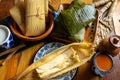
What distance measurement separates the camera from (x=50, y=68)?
2.56ft

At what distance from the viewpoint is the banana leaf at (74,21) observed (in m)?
0.83

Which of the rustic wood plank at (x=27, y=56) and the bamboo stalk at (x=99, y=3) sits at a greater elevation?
the bamboo stalk at (x=99, y=3)

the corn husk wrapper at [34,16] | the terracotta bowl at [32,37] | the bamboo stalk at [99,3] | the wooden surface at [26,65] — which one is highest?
the bamboo stalk at [99,3]

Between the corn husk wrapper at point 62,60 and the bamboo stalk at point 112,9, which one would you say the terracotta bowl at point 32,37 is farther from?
the bamboo stalk at point 112,9

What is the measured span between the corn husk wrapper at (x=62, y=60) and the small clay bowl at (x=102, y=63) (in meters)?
0.04

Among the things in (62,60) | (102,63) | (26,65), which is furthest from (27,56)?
(102,63)

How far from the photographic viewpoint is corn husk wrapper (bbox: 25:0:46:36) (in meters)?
0.82

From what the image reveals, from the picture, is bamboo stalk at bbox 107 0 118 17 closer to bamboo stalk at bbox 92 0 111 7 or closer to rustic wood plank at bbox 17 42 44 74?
bamboo stalk at bbox 92 0 111 7

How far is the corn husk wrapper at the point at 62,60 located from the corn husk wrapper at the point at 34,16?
0.40 ft

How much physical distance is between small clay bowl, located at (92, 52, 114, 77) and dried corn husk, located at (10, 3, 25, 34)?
0.32 m

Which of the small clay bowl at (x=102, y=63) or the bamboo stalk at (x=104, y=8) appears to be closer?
the small clay bowl at (x=102, y=63)

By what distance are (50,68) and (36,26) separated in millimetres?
185

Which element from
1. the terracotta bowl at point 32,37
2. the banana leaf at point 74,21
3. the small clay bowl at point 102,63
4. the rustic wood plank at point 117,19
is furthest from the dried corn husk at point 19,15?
the rustic wood plank at point 117,19

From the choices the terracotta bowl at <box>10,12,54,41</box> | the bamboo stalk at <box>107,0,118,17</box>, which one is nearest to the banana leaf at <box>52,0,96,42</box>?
the terracotta bowl at <box>10,12,54,41</box>
